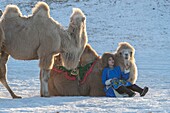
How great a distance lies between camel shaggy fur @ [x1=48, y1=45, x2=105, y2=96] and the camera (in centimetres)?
844

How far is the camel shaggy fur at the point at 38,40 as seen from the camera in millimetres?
7656

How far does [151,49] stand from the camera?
21969 millimetres

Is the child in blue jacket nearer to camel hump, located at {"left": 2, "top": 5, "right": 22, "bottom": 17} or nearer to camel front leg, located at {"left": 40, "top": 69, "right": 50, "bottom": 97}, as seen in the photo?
camel front leg, located at {"left": 40, "top": 69, "right": 50, "bottom": 97}

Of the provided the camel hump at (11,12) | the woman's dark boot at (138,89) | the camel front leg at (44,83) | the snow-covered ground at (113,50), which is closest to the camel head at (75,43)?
the camel front leg at (44,83)

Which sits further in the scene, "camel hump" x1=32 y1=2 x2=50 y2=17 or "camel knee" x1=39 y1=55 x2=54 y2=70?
"camel hump" x1=32 y1=2 x2=50 y2=17

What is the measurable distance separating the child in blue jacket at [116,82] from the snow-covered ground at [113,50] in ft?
1.08

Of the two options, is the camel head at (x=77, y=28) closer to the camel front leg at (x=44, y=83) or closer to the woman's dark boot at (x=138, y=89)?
the camel front leg at (x=44, y=83)

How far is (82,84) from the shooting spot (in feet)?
28.0

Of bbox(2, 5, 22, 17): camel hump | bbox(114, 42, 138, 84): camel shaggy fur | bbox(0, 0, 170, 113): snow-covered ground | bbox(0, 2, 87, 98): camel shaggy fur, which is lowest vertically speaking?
bbox(0, 0, 170, 113): snow-covered ground

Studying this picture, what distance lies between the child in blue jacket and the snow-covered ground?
1.08 feet

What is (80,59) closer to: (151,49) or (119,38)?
(151,49)

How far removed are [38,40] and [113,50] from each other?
1362cm

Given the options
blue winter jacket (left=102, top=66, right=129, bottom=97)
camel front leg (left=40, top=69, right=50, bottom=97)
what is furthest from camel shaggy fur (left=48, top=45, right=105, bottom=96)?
camel front leg (left=40, top=69, right=50, bottom=97)

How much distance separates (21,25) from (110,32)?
1891 cm
